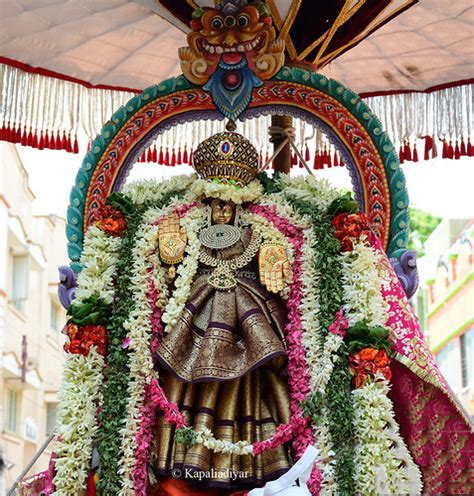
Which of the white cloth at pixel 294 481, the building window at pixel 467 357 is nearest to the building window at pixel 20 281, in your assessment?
the building window at pixel 467 357

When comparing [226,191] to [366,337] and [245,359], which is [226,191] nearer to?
[245,359]

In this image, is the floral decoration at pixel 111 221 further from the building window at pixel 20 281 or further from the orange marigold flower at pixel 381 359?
the building window at pixel 20 281

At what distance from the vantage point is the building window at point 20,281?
17438mm

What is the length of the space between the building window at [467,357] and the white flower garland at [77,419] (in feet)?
43.2

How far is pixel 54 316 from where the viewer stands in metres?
19.7

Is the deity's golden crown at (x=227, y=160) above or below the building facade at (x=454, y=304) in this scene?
above

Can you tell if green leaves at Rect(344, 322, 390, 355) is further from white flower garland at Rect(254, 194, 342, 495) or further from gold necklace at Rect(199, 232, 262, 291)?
gold necklace at Rect(199, 232, 262, 291)

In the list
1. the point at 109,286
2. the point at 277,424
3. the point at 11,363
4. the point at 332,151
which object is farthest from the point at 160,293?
the point at 11,363

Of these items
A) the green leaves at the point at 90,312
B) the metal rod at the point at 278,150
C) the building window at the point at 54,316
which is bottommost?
the building window at the point at 54,316

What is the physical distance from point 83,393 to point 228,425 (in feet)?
1.98

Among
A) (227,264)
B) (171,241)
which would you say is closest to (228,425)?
(227,264)

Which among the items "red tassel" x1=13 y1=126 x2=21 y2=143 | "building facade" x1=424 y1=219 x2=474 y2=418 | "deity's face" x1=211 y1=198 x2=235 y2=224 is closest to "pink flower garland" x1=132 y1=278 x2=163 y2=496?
"deity's face" x1=211 y1=198 x2=235 y2=224

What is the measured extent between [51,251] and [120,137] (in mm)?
14655

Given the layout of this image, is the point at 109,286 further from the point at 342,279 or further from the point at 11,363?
the point at 11,363
